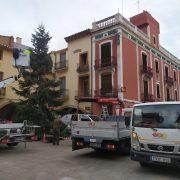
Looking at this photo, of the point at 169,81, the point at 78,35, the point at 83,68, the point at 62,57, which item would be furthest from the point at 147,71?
the point at 62,57

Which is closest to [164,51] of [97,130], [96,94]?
[96,94]

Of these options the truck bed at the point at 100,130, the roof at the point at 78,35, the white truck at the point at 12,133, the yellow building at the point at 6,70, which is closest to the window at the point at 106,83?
the roof at the point at 78,35

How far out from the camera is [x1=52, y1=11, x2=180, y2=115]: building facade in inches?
1033

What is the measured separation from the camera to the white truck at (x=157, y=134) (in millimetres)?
7902

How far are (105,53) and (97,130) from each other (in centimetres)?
1755

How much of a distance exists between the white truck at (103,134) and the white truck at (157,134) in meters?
1.12

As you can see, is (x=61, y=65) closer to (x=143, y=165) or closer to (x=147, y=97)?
(x=147, y=97)

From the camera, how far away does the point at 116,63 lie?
2612cm

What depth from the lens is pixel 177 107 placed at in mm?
8336

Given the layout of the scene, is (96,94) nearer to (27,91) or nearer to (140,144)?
(27,91)

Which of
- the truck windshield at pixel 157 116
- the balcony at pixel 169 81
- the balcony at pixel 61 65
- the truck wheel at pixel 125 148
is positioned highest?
the balcony at pixel 61 65

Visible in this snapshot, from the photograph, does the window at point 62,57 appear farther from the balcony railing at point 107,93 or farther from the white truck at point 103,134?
the white truck at point 103,134

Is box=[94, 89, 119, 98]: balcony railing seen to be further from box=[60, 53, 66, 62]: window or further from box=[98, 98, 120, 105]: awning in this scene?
box=[98, 98, 120, 105]: awning

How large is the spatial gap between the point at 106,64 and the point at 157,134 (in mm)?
18946
